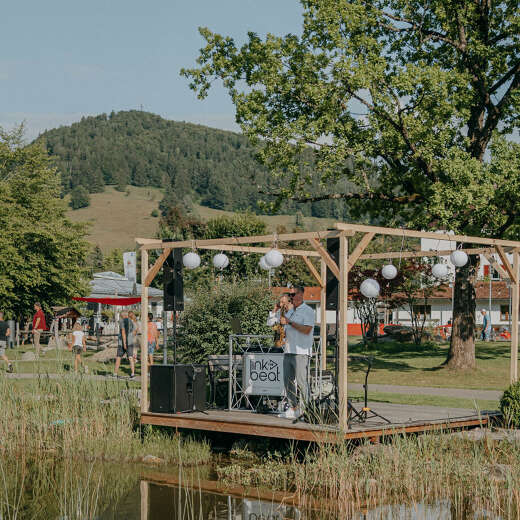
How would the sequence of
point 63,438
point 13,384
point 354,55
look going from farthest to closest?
point 354,55 → point 13,384 → point 63,438

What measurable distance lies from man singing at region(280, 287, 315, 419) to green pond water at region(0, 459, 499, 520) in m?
1.71

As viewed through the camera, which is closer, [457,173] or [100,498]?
[100,498]

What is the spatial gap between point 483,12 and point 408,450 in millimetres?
16617

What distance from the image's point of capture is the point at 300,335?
11.3 metres

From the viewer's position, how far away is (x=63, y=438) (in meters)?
12.2

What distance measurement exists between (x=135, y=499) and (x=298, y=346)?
10.3 feet

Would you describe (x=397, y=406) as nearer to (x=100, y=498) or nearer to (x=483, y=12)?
(x=100, y=498)

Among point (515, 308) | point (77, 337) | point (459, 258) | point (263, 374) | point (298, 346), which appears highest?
point (459, 258)

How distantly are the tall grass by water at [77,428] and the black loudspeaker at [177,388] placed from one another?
1.70 ft

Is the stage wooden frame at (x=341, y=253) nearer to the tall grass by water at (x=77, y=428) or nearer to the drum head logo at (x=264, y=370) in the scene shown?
the tall grass by water at (x=77, y=428)

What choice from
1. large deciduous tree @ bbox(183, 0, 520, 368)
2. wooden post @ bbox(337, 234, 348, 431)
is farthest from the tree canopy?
wooden post @ bbox(337, 234, 348, 431)

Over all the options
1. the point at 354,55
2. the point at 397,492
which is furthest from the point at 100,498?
the point at 354,55

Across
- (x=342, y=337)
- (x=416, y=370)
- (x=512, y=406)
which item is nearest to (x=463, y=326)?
(x=416, y=370)

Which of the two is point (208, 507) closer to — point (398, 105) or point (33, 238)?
point (398, 105)
